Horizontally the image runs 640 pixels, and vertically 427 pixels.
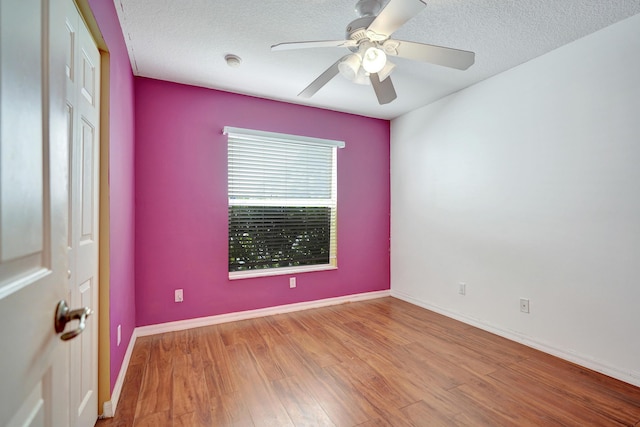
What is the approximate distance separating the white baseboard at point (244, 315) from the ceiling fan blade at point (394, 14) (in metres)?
2.86

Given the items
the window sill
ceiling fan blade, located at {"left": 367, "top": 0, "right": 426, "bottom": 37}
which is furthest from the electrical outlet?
ceiling fan blade, located at {"left": 367, "top": 0, "right": 426, "bottom": 37}

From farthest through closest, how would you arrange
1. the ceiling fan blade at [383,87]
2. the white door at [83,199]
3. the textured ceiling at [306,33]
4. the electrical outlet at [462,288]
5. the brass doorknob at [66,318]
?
the electrical outlet at [462,288] → the ceiling fan blade at [383,87] → the textured ceiling at [306,33] → the white door at [83,199] → the brass doorknob at [66,318]

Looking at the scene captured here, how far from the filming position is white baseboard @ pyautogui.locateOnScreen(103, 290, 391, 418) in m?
1.77

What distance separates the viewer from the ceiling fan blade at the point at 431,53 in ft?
5.32

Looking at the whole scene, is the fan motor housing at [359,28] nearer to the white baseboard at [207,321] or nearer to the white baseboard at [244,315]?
the white baseboard at [207,321]

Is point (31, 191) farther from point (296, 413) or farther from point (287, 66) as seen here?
point (287, 66)

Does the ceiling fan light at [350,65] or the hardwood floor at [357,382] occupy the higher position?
the ceiling fan light at [350,65]

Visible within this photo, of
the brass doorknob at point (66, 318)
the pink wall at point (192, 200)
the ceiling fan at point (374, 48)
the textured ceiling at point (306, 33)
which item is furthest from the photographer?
the pink wall at point (192, 200)

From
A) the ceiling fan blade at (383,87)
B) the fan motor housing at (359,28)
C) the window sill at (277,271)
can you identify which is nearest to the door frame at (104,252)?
the fan motor housing at (359,28)

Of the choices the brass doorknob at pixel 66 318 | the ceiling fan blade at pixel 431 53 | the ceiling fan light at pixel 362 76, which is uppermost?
the ceiling fan blade at pixel 431 53

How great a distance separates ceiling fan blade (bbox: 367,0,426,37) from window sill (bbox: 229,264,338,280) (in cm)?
256

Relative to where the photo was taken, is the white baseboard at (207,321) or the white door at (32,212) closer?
the white door at (32,212)

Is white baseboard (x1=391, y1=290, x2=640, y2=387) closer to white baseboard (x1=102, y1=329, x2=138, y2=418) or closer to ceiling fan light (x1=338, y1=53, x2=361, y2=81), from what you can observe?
ceiling fan light (x1=338, y1=53, x2=361, y2=81)

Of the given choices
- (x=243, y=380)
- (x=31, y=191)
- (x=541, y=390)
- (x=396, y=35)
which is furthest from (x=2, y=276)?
(x=541, y=390)
